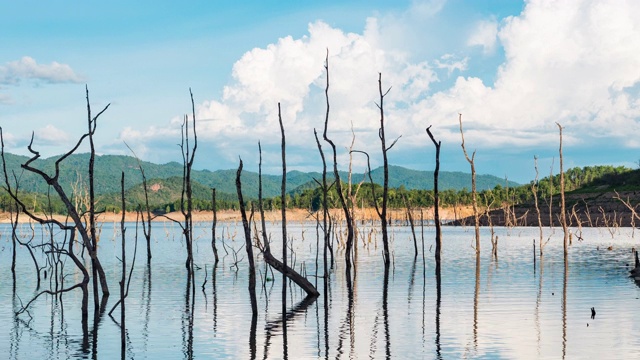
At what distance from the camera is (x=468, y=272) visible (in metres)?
46.1

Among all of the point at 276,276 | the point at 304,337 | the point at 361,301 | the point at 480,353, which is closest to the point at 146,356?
the point at 304,337

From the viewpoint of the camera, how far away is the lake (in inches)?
851

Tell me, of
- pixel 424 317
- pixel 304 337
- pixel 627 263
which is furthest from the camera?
pixel 627 263

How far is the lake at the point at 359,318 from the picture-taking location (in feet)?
70.9

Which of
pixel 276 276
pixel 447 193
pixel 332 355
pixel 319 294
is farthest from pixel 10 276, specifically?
pixel 447 193

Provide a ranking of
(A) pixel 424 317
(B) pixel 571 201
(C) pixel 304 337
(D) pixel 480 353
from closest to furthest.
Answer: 1. (D) pixel 480 353
2. (C) pixel 304 337
3. (A) pixel 424 317
4. (B) pixel 571 201

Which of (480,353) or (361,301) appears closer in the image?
(480,353)

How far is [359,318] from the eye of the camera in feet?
90.7

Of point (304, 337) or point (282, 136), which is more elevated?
point (282, 136)

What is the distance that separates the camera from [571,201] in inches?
5320

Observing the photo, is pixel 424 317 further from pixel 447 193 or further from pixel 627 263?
pixel 447 193

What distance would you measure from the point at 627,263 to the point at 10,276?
38143mm

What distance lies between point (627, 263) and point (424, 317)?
93.5 ft

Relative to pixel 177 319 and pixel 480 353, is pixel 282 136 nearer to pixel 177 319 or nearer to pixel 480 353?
pixel 177 319
